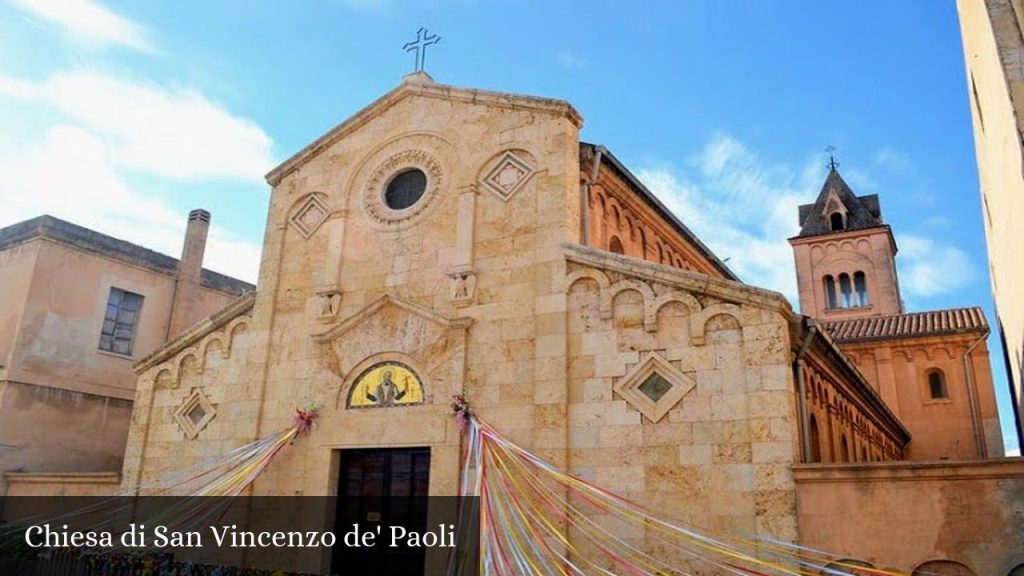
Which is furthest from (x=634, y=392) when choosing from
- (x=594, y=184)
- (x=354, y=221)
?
(x=354, y=221)

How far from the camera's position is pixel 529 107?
1294cm

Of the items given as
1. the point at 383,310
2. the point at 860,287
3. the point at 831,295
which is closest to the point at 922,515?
the point at 383,310

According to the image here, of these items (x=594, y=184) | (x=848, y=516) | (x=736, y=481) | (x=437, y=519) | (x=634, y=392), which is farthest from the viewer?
(x=594, y=184)

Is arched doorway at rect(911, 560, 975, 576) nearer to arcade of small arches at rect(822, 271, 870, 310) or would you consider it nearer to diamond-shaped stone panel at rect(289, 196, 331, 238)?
diamond-shaped stone panel at rect(289, 196, 331, 238)

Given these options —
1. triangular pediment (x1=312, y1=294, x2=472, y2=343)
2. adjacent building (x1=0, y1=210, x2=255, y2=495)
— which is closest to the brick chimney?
adjacent building (x1=0, y1=210, x2=255, y2=495)

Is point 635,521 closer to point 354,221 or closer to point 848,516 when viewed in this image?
point 848,516

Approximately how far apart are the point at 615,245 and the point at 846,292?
31348 mm

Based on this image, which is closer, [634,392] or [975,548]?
[975,548]

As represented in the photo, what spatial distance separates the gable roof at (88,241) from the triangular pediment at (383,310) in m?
6.63

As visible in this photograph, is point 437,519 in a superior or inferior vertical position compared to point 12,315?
inferior

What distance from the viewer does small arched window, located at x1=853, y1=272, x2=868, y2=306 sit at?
40969 millimetres

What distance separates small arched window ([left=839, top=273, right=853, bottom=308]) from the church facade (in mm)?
26562

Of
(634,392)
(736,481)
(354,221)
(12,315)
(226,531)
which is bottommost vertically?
(226,531)

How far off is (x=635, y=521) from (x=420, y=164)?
729 cm
